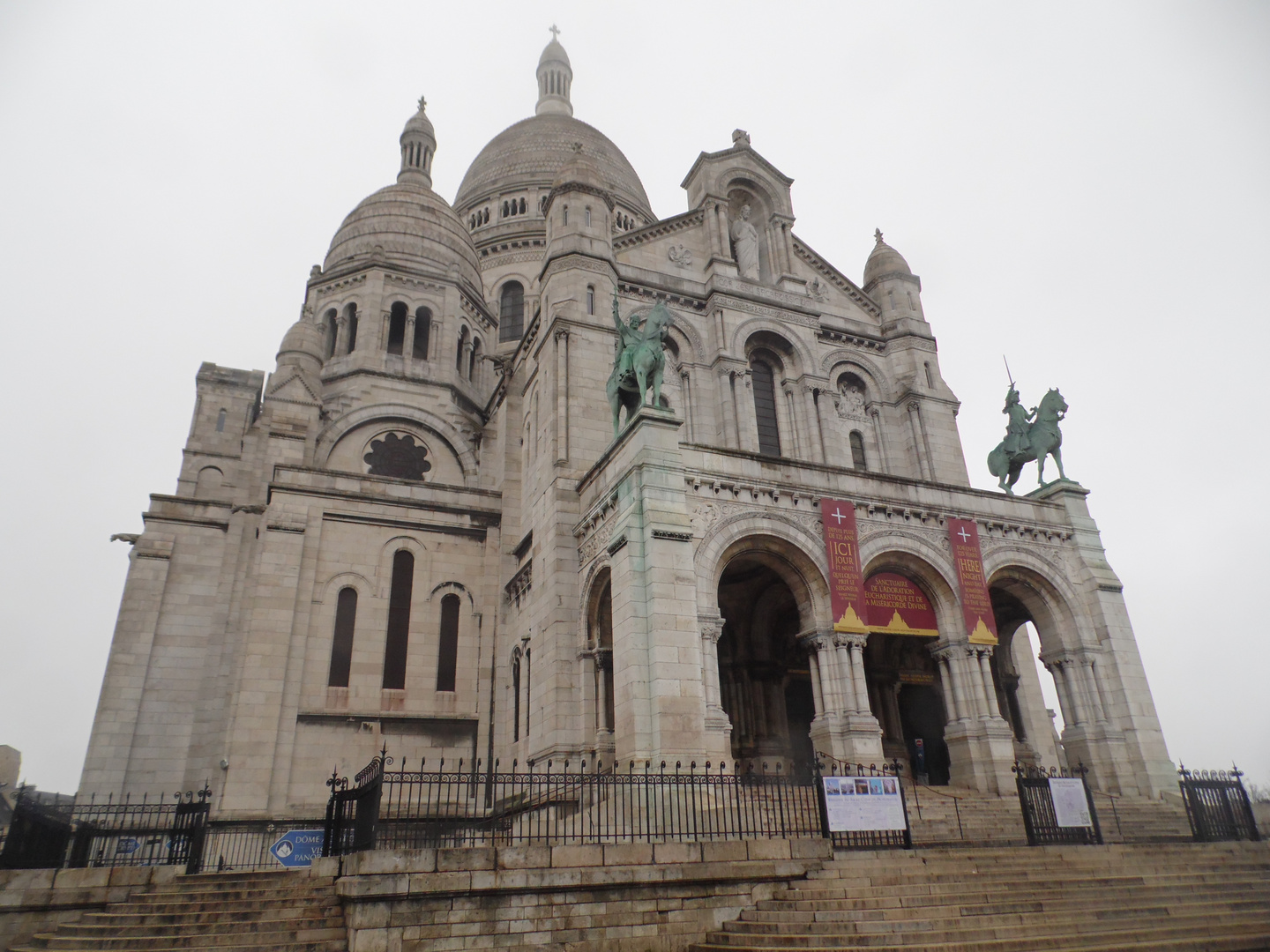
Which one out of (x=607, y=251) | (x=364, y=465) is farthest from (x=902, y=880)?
(x=364, y=465)

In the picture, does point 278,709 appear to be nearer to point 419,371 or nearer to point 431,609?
point 431,609

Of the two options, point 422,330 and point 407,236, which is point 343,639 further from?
point 407,236

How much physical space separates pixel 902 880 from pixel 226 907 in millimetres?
9883

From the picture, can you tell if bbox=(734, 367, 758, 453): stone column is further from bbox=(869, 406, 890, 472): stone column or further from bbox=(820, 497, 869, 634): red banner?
bbox=(820, 497, 869, 634): red banner

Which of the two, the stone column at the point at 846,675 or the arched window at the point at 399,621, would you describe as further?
the arched window at the point at 399,621

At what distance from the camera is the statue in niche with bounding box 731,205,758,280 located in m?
28.1

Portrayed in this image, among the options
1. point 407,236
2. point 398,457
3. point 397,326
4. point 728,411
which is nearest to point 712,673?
point 728,411

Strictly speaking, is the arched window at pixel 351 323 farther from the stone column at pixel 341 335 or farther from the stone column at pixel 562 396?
the stone column at pixel 562 396

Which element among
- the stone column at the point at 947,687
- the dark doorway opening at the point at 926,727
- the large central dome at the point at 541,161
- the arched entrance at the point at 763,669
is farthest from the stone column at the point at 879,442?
the large central dome at the point at 541,161

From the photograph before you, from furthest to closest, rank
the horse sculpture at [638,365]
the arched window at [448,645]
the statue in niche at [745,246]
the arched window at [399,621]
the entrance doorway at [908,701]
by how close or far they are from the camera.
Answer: the statue in niche at [745,246], the arched window at [448,645], the arched window at [399,621], the entrance doorway at [908,701], the horse sculpture at [638,365]

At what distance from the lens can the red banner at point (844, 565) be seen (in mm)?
18703

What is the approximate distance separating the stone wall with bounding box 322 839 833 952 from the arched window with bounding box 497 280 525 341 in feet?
107

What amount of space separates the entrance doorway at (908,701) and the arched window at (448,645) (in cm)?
1247

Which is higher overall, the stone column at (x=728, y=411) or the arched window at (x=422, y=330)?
the arched window at (x=422, y=330)
